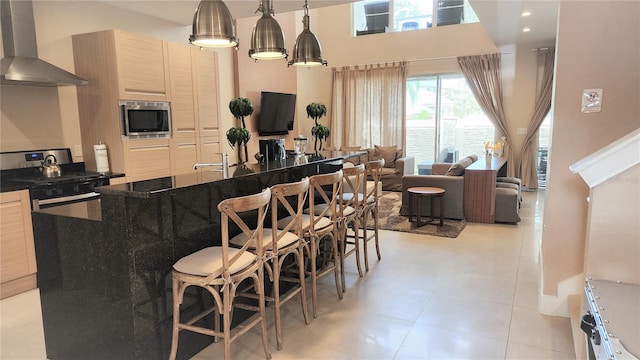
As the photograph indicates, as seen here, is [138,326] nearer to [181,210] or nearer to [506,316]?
[181,210]

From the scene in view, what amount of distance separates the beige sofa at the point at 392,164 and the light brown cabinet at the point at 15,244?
5.65 metres

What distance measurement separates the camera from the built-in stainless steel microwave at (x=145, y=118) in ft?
13.6

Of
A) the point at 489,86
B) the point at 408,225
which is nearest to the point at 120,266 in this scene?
the point at 408,225

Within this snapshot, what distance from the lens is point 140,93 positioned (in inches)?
170

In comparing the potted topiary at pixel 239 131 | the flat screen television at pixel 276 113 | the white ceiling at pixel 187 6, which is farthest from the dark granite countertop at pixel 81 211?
the flat screen television at pixel 276 113

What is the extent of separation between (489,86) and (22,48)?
7.61 meters

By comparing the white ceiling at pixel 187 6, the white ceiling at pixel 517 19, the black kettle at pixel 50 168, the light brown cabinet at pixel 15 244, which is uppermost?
the white ceiling at pixel 517 19

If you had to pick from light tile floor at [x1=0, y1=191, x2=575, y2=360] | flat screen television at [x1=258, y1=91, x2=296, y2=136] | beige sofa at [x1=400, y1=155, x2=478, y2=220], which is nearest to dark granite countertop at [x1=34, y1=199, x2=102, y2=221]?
light tile floor at [x1=0, y1=191, x2=575, y2=360]

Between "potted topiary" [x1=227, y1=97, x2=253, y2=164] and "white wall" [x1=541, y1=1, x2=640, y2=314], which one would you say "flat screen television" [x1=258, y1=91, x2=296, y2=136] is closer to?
"potted topiary" [x1=227, y1=97, x2=253, y2=164]

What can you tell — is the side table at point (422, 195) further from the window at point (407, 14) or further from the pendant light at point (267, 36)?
the window at point (407, 14)

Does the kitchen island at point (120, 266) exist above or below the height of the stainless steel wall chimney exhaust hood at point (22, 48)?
below

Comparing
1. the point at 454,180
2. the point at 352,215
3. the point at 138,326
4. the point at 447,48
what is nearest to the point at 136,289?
the point at 138,326

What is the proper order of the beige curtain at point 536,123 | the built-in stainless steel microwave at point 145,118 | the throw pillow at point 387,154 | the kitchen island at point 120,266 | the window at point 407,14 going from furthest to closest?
the throw pillow at point 387,154, the window at point 407,14, the beige curtain at point 536,123, the built-in stainless steel microwave at point 145,118, the kitchen island at point 120,266

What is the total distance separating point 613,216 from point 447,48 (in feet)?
23.0
